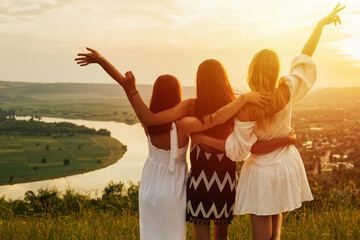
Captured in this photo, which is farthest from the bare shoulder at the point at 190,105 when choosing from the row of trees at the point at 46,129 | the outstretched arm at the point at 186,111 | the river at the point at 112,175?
the row of trees at the point at 46,129

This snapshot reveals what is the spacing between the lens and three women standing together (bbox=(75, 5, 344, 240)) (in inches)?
94.3

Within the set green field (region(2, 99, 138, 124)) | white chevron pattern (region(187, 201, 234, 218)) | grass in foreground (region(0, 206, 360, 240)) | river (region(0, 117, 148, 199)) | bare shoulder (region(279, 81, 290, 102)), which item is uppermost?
bare shoulder (region(279, 81, 290, 102))

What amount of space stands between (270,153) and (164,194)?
880mm

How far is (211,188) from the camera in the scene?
2559 millimetres

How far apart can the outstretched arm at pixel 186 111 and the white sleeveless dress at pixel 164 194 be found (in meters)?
0.10

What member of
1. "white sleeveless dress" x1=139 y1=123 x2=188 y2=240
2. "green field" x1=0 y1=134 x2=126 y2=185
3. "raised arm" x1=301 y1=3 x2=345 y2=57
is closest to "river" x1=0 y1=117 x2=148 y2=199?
"green field" x1=0 y1=134 x2=126 y2=185

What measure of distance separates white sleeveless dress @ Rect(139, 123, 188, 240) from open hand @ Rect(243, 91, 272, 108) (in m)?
0.63

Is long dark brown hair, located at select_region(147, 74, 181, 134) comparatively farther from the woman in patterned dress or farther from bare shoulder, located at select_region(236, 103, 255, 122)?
bare shoulder, located at select_region(236, 103, 255, 122)

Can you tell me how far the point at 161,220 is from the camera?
2.68m

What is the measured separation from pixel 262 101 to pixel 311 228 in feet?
6.29

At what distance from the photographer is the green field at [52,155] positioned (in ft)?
247

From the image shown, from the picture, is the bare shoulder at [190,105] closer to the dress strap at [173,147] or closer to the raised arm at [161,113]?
the raised arm at [161,113]

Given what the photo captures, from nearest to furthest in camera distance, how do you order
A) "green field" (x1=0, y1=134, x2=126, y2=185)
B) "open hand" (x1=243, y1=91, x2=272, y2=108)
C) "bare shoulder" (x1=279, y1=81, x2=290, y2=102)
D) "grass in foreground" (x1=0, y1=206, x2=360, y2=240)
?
"open hand" (x1=243, y1=91, x2=272, y2=108)
"bare shoulder" (x1=279, y1=81, x2=290, y2=102)
"grass in foreground" (x1=0, y1=206, x2=360, y2=240)
"green field" (x1=0, y1=134, x2=126, y2=185)

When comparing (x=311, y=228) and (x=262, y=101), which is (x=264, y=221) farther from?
(x=311, y=228)
